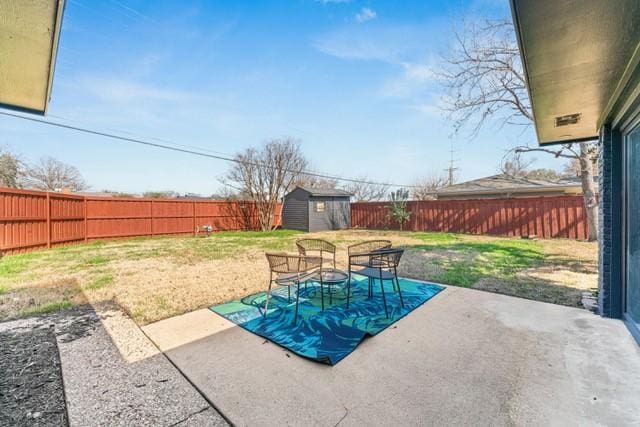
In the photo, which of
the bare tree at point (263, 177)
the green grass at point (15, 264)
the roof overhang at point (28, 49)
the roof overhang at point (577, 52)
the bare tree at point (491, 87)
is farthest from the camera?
the bare tree at point (263, 177)

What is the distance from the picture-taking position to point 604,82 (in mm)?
2334

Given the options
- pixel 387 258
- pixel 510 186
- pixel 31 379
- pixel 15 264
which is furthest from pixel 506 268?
pixel 15 264

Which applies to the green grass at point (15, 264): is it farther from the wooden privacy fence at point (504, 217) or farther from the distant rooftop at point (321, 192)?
the wooden privacy fence at point (504, 217)

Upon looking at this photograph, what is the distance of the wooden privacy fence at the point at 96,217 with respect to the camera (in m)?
6.97

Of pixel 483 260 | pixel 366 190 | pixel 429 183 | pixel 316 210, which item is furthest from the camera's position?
pixel 429 183

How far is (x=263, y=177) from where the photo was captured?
1506cm

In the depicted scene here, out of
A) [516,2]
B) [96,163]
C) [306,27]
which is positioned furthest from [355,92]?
[96,163]

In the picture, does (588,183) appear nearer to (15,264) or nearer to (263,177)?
(263,177)

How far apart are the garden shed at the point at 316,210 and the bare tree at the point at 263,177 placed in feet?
2.97

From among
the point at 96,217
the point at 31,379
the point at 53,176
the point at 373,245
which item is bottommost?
the point at 31,379

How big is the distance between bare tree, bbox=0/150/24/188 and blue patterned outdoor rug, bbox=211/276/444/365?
19874 mm

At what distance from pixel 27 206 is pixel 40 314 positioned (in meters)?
5.90

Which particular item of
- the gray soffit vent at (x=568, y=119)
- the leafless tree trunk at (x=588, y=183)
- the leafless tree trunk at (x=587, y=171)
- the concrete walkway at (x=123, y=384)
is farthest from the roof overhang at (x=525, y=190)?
the concrete walkway at (x=123, y=384)

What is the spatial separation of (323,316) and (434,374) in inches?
53.6
